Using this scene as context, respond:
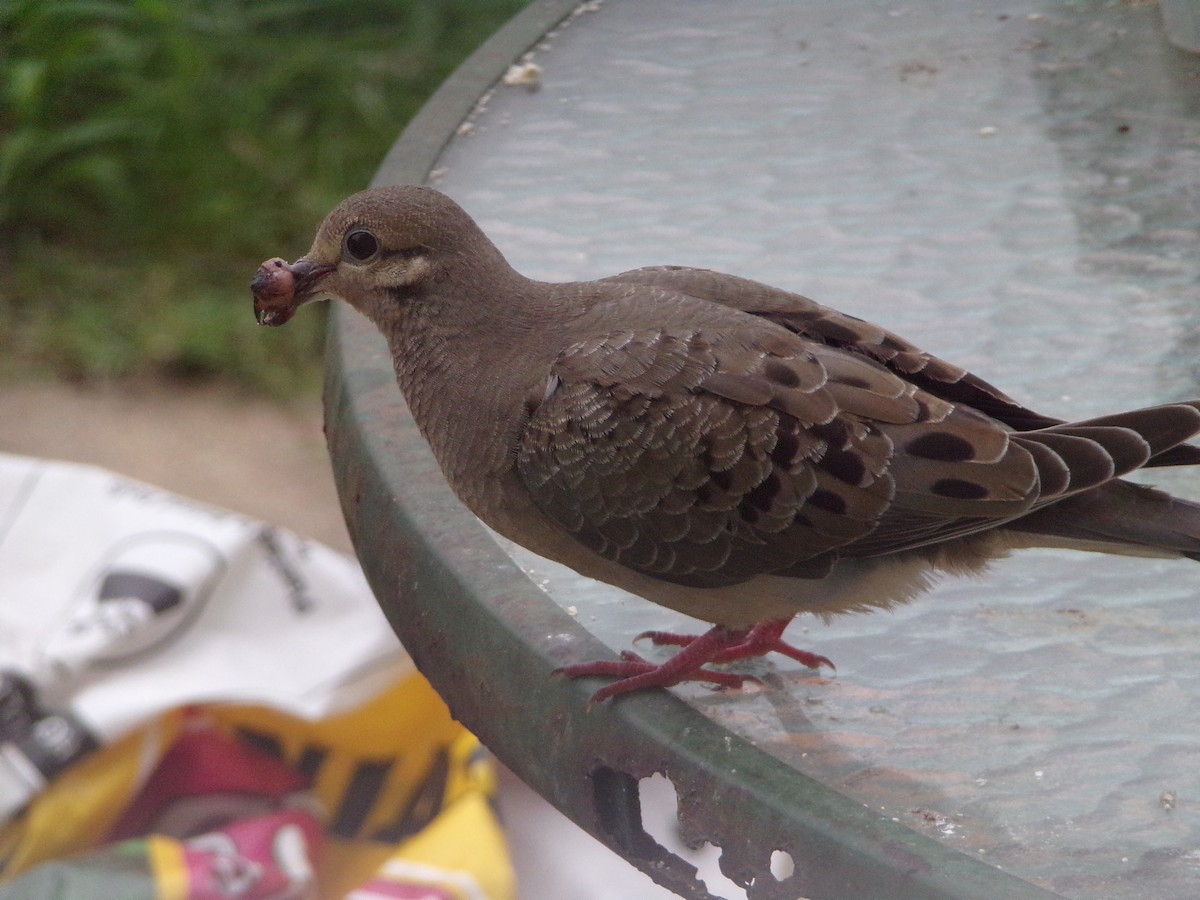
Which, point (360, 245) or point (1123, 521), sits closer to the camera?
point (1123, 521)

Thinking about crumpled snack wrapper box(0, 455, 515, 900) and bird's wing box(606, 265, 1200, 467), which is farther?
crumpled snack wrapper box(0, 455, 515, 900)

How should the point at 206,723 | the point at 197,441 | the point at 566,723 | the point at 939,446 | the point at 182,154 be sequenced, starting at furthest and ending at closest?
the point at 182,154 → the point at 197,441 → the point at 206,723 → the point at 939,446 → the point at 566,723

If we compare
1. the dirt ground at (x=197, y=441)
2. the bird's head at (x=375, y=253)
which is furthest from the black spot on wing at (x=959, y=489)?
the dirt ground at (x=197, y=441)

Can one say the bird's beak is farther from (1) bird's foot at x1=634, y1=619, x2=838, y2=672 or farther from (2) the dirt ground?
(2) the dirt ground

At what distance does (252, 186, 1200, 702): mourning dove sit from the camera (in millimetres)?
1510

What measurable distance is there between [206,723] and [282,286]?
1423 millimetres

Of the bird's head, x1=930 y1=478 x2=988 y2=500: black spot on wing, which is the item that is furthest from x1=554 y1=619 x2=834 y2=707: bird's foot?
the bird's head

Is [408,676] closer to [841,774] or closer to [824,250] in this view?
[824,250]

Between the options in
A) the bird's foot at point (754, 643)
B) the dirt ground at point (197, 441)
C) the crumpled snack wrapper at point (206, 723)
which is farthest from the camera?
the dirt ground at point (197, 441)

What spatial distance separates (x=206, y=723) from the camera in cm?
292

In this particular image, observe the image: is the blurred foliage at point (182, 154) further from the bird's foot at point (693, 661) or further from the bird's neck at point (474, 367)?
the bird's foot at point (693, 661)

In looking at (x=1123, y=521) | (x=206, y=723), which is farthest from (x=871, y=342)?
(x=206, y=723)

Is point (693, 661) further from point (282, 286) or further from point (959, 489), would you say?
point (282, 286)

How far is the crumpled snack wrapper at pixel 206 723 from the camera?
2680 mm
